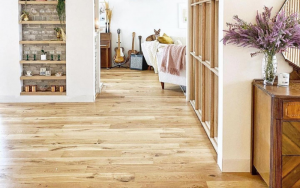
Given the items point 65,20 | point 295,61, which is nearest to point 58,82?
point 65,20

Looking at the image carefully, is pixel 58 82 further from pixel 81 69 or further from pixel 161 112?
pixel 161 112

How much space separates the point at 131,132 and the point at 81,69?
2.13 meters

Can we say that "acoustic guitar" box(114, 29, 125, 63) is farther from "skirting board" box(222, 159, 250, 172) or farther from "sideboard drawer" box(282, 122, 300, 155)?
"sideboard drawer" box(282, 122, 300, 155)

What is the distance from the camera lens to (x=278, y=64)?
3465 millimetres

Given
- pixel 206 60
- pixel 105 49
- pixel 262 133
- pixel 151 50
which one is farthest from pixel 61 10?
pixel 105 49

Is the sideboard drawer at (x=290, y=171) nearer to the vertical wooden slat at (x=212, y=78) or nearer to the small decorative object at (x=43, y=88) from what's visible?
the vertical wooden slat at (x=212, y=78)

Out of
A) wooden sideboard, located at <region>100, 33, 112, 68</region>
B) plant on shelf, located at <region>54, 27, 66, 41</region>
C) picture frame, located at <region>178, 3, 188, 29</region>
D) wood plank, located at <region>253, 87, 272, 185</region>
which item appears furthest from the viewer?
picture frame, located at <region>178, 3, 188, 29</region>

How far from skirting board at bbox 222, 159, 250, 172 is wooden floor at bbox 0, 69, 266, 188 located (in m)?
0.06

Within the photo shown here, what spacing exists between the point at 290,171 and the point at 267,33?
929mm


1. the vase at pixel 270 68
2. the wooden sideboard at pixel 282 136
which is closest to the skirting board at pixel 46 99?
the vase at pixel 270 68

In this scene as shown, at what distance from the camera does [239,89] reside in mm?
3496

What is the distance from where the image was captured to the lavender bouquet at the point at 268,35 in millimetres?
3109

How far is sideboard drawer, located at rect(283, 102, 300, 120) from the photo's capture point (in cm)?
289

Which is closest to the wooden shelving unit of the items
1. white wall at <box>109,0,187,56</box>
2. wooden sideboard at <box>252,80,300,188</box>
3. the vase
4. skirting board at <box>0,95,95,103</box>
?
skirting board at <box>0,95,95,103</box>
